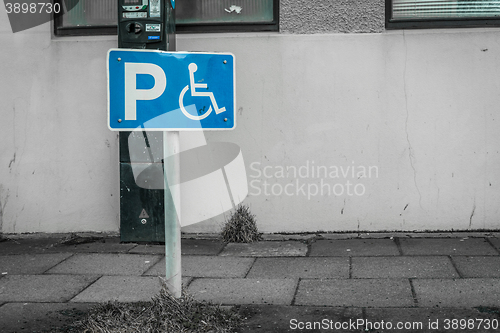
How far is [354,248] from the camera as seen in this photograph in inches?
251

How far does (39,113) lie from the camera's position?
7348mm

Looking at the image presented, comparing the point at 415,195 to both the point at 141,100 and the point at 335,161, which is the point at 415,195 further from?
the point at 141,100

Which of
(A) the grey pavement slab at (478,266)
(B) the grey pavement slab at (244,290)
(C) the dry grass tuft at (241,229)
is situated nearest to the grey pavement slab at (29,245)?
(C) the dry grass tuft at (241,229)

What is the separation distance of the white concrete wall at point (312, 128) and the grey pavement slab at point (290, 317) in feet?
8.89

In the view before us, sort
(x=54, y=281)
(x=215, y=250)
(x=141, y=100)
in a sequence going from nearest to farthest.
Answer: (x=141, y=100) < (x=54, y=281) < (x=215, y=250)

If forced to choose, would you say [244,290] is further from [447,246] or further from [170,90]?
[447,246]

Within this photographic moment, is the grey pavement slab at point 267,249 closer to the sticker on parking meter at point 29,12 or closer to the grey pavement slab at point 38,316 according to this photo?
the grey pavement slab at point 38,316

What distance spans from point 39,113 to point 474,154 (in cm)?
530

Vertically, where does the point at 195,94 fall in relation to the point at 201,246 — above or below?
above

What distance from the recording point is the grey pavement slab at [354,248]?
6117 mm

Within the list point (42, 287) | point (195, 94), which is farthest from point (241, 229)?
point (195, 94)

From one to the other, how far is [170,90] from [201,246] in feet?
10.2

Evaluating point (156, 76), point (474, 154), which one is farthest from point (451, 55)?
point (156, 76)

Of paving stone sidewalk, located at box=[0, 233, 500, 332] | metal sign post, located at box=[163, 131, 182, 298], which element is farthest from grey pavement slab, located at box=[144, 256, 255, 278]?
metal sign post, located at box=[163, 131, 182, 298]
